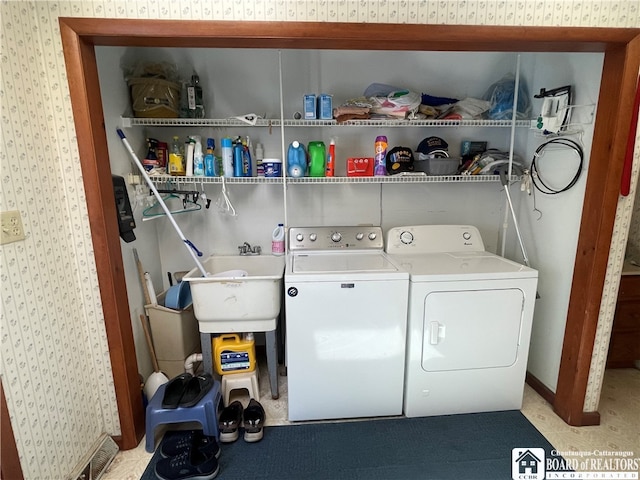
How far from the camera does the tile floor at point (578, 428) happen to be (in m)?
1.67

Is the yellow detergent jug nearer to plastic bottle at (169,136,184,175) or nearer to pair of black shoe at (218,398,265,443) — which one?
pair of black shoe at (218,398,265,443)

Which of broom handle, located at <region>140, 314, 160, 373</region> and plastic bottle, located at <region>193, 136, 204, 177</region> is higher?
plastic bottle, located at <region>193, 136, 204, 177</region>

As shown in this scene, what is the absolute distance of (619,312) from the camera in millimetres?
2240

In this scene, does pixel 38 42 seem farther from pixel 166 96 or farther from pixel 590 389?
pixel 590 389

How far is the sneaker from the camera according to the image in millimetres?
1508

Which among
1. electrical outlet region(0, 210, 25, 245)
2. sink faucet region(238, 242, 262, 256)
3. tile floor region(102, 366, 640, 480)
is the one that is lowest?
tile floor region(102, 366, 640, 480)

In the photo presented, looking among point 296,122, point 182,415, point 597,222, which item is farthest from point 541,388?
point 296,122

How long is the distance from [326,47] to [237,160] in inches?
35.9

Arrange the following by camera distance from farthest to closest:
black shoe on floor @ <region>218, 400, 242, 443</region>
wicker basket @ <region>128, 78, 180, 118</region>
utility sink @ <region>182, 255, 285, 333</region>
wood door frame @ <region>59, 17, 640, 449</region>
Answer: wicker basket @ <region>128, 78, 180, 118</region>
utility sink @ <region>182, 255, 285, 333</region>
black shoe on floor @ <region>218, 400, 242, 443</region>
wood door frame @ <region>59, 17, 640, 449</region>

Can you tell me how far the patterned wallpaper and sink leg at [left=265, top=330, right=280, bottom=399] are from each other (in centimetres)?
90

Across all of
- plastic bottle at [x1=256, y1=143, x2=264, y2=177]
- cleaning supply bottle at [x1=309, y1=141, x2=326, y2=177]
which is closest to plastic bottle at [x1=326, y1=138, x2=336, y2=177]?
cleaning supply bottle at [x1=309, y1=141, x2=326, y2=177]

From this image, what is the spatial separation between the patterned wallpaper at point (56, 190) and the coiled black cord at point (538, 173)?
0.86 ft

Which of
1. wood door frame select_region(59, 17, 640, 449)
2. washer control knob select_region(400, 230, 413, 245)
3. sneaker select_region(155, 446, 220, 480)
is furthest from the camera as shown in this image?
washer control knob select_region(400, 230, 413, 245)

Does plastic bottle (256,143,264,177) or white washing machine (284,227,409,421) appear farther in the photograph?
plastic bottle (256,143,264,177)
